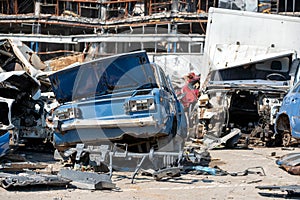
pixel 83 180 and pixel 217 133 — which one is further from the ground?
pixel 83 180

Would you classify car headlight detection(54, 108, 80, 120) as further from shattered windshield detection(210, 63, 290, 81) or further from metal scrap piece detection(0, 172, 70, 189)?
shattered windshield detection(210, 63, 290, 81)

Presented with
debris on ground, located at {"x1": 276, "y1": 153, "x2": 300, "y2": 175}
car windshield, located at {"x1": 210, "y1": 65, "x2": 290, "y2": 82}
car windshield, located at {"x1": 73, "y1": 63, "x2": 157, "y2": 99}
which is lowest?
debris on ground, located at {"x1": 276, "y1": 153, "x2": 300, "y2": 175}

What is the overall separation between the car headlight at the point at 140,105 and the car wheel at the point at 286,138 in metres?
6.38

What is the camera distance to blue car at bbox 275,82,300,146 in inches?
534

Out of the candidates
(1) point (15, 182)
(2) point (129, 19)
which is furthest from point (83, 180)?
(2) point (129, 19)

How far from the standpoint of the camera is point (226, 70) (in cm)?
1981

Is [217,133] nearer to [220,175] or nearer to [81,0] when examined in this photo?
[220,175]

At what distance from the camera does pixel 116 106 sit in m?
10.0

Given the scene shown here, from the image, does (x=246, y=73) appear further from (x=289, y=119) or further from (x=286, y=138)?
(x=289, y=119)

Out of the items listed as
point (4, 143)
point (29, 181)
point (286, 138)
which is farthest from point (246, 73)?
point (29, 181)

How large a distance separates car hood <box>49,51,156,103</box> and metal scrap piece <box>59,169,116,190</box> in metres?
1.92

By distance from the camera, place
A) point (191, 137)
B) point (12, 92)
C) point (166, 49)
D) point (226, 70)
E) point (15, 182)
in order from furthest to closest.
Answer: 1. point (166, 49)
2. point (226, 70)
3. point (191, 137)
4. point (12, 92)
5. point (15, 182)

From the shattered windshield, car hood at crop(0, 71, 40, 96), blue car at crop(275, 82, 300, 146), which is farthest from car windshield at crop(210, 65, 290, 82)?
car hood at crop(0, 71, 40, 96)

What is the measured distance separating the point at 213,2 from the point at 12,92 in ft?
85.1
